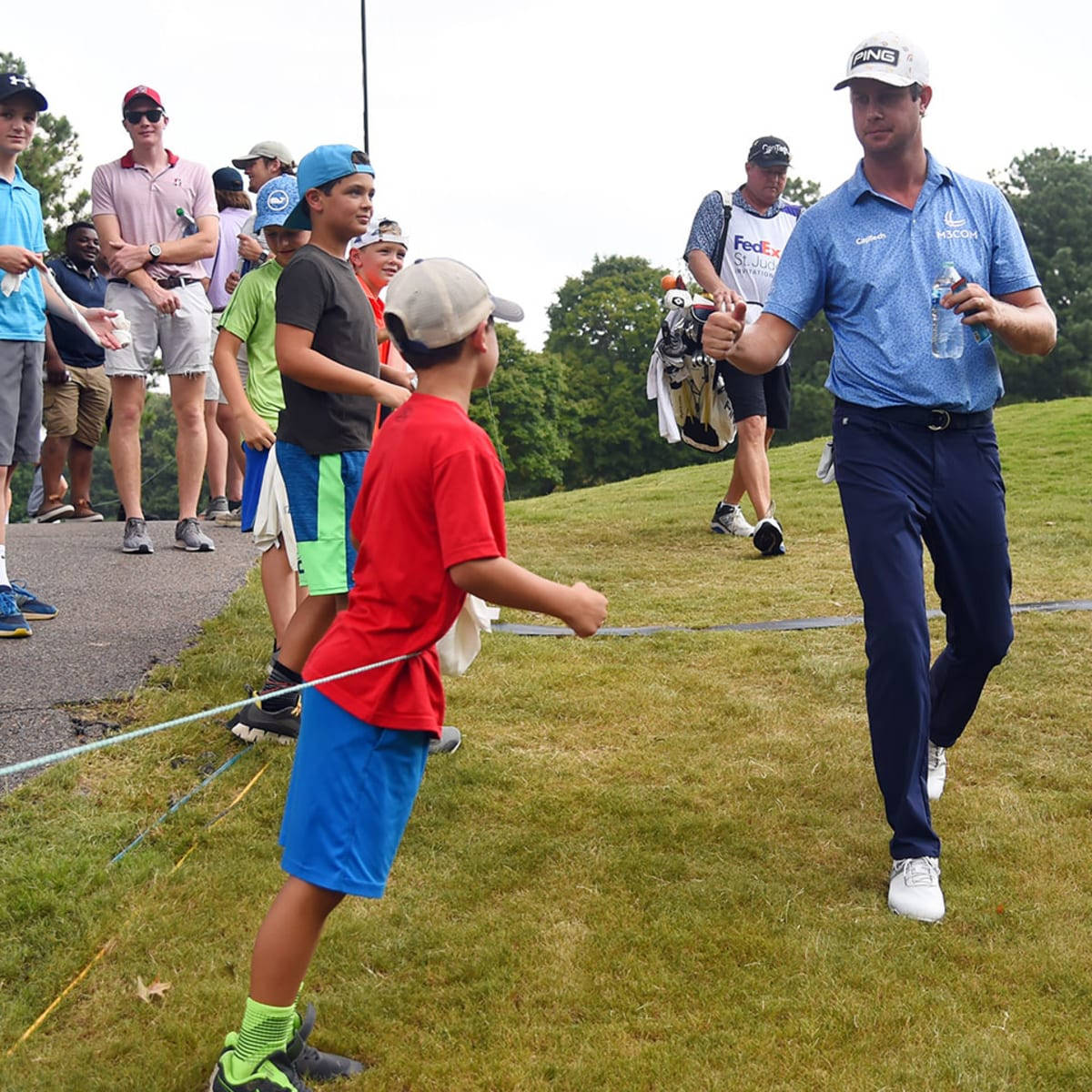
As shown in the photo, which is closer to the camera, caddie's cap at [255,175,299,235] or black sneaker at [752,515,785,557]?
caddie's cap at [255,175,299,235]

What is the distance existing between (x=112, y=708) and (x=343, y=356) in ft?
5.28

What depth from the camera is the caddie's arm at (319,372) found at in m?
3.92

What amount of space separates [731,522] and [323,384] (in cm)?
576

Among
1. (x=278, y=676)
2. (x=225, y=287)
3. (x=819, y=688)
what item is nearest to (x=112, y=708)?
(x=278, y=676)

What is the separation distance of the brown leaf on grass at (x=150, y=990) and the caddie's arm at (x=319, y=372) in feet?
5.93

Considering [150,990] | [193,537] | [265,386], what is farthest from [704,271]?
[150,990]

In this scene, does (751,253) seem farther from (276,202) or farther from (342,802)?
(342,802)

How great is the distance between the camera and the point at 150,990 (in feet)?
9.45

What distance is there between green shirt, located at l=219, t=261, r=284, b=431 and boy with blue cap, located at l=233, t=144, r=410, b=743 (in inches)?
17.8

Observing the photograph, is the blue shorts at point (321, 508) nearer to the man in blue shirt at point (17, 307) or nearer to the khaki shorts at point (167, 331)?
the man in blue shirt at point (17, 307)

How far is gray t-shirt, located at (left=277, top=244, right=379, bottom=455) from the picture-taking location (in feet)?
13.3

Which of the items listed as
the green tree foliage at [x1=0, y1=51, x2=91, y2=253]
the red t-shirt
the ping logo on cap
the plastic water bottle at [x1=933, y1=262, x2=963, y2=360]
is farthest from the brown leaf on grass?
the green tree foliage at [x1=0, y1=51, x2=91, y2=253]

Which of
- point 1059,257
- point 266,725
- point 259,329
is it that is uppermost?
point 1059,257

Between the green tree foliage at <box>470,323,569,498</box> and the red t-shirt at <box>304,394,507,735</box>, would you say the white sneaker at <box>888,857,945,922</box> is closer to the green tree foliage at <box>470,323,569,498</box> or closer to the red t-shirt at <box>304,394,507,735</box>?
the red t-shirt at <box>304,394,507,735</box>
